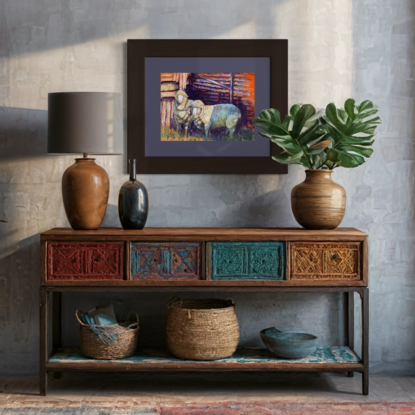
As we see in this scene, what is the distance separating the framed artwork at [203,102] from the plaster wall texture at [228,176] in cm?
8

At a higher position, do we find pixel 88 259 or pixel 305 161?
pixel 305 161

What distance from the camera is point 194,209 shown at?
3562 mm

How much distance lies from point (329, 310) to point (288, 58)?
1651mm

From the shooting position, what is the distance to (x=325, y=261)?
305 centimetres

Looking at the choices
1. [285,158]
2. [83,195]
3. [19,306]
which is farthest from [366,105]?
[19,306]

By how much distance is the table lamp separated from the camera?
3.12 meters

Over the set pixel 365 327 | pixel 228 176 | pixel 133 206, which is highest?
pixel 228 176

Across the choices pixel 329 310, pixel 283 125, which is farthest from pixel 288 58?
pixel 329 310

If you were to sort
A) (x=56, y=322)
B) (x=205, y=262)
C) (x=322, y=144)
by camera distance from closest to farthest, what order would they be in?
(x=205, y=262) → (x=322, y=144) → (x=56, y=322)

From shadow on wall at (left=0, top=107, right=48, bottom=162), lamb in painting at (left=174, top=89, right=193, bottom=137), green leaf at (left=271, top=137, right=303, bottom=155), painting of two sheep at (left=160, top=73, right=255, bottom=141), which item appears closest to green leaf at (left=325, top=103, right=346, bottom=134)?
green leaf at (left=271, top=137, right=303, bottom=155)

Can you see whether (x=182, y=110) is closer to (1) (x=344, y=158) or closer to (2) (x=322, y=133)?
(2) (x=322, y=133)

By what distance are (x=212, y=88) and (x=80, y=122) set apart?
902 mm

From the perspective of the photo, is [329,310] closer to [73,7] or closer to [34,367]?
[34,367]

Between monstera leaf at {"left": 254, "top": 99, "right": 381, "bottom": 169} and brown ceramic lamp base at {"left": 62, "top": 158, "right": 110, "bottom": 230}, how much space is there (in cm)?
100
